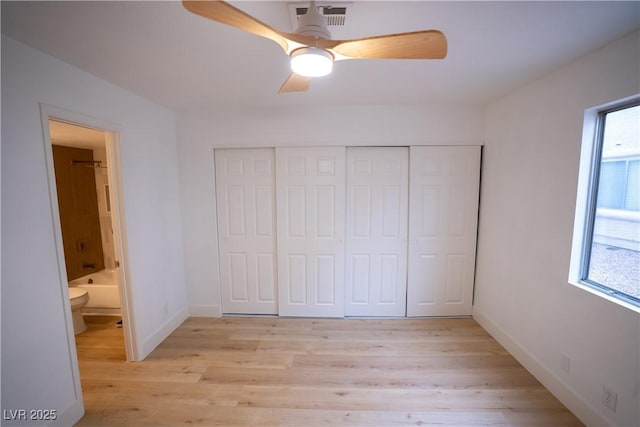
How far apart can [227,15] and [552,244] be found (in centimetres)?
255

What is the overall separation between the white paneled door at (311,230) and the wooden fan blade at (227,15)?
1.86 metres

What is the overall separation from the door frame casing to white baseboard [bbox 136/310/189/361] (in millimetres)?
55

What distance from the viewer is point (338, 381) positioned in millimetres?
2016

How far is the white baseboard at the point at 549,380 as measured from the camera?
63.4 inches

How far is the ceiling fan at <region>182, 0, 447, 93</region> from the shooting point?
3.04 ft

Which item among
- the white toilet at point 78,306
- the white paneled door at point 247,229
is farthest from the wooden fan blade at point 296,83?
the white toilet at point 78,306

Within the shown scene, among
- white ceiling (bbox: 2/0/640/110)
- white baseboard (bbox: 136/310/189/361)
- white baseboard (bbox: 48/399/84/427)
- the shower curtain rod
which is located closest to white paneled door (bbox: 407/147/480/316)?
white ceiling (bbox: 2/0/640/110)

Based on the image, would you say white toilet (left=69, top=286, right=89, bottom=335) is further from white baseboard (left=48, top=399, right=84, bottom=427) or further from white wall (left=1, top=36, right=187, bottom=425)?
white baseboard (left=48, top=399, right=84, bottom=427)

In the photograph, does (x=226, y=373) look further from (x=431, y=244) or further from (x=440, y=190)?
(x=440, y=190)

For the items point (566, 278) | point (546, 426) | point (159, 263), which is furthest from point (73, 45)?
point (546, 426)

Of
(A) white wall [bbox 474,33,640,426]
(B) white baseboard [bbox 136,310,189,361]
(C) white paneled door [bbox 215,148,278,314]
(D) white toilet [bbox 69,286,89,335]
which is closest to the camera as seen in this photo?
(A) white wall [bbox 474,33,640,426]

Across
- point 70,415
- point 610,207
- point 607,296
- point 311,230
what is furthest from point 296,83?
point 70,415

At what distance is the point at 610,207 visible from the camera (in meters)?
1.62

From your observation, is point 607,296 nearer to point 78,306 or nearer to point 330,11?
point 330,11
